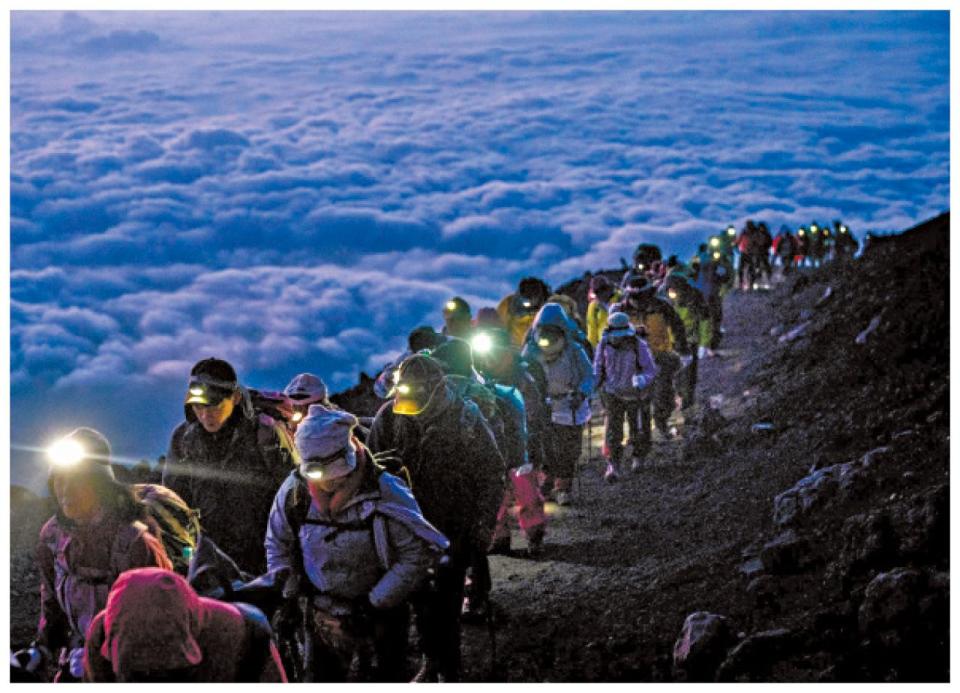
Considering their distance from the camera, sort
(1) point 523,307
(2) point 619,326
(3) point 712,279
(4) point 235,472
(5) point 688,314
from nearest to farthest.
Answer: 1. (4) point 235,472
2. (2) point 619,326
3. (1) point 523,307
4. (5) point 688,314
5. (3) point 712,279

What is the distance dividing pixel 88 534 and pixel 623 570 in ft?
19.3

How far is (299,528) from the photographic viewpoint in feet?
20.5

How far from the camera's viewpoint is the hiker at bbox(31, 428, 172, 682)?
5828 millimetres

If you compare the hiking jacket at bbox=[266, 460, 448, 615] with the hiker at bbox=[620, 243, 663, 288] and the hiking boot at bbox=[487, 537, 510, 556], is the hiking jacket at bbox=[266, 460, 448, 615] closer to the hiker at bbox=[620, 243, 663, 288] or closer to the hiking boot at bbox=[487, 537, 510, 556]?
the hiking boot at bbox=[487, 537, 510, 556]

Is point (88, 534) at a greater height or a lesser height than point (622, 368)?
greater

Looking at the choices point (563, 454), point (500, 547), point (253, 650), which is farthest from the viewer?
point (563, 454)

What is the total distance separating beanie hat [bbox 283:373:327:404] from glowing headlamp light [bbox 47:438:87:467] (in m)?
2.29

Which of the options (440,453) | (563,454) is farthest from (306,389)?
(563,454)

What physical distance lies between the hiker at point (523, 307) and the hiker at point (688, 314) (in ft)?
12.9

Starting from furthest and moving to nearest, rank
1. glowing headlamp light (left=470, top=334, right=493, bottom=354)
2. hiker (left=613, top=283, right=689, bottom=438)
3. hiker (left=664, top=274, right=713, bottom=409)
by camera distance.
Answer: hiker (left=664, top=274, right=713, bottom=409) < hiker (left=613, top=283, right=689, bottom=438) < glowing headlamp light (left=470, top=334, right=493, bottom=354)

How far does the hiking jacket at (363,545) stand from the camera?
6152 millimetres

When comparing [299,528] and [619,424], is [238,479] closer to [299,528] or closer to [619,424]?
[299,528]

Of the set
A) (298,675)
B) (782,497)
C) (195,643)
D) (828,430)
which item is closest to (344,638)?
(298,675)

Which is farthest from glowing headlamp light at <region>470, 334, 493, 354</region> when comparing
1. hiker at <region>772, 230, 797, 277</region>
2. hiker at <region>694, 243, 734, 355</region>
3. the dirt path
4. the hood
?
hiker at <region>772, 230, 797, 277</region>
